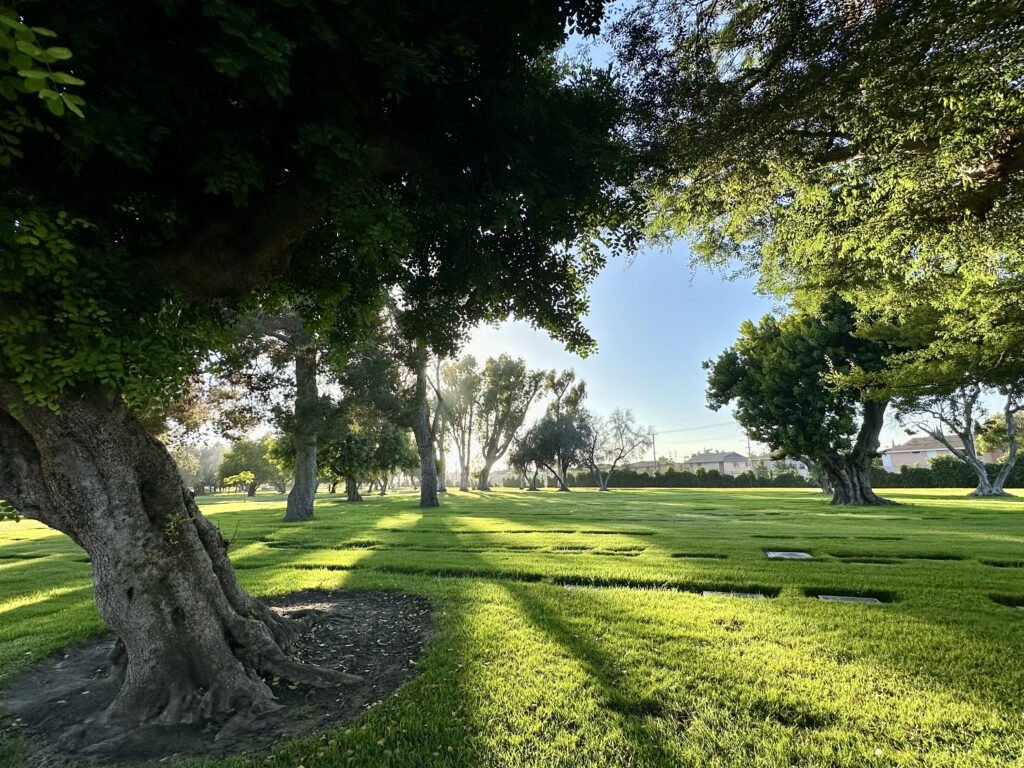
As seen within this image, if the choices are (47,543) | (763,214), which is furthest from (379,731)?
(47,543)

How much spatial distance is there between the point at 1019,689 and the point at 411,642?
464 cm

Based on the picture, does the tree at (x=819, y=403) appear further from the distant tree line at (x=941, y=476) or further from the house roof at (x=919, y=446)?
the house roof at (x=919, y=446)

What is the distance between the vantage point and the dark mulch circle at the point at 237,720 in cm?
280

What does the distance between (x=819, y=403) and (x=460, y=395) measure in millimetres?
31572

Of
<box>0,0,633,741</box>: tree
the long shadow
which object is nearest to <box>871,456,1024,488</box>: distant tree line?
the long shadow

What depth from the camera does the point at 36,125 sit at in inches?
80.8

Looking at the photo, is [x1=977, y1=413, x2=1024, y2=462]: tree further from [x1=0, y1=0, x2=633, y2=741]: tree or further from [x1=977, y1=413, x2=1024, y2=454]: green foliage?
[x1=0, y1=0, x2=633, y2=741]: tree

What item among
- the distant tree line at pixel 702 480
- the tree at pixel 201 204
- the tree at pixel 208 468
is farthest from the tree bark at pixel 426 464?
the tree at pixel 208 468

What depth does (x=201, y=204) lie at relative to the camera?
3.56 metres

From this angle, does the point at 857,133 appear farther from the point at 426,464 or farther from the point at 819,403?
the point at 426,464

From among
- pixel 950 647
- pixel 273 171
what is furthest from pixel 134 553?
pixel 950 647

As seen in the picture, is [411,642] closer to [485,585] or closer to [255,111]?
[485,585]

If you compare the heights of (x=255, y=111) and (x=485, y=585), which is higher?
(x=255, y=111)

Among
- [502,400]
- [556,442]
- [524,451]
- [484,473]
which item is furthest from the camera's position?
[484,473]
